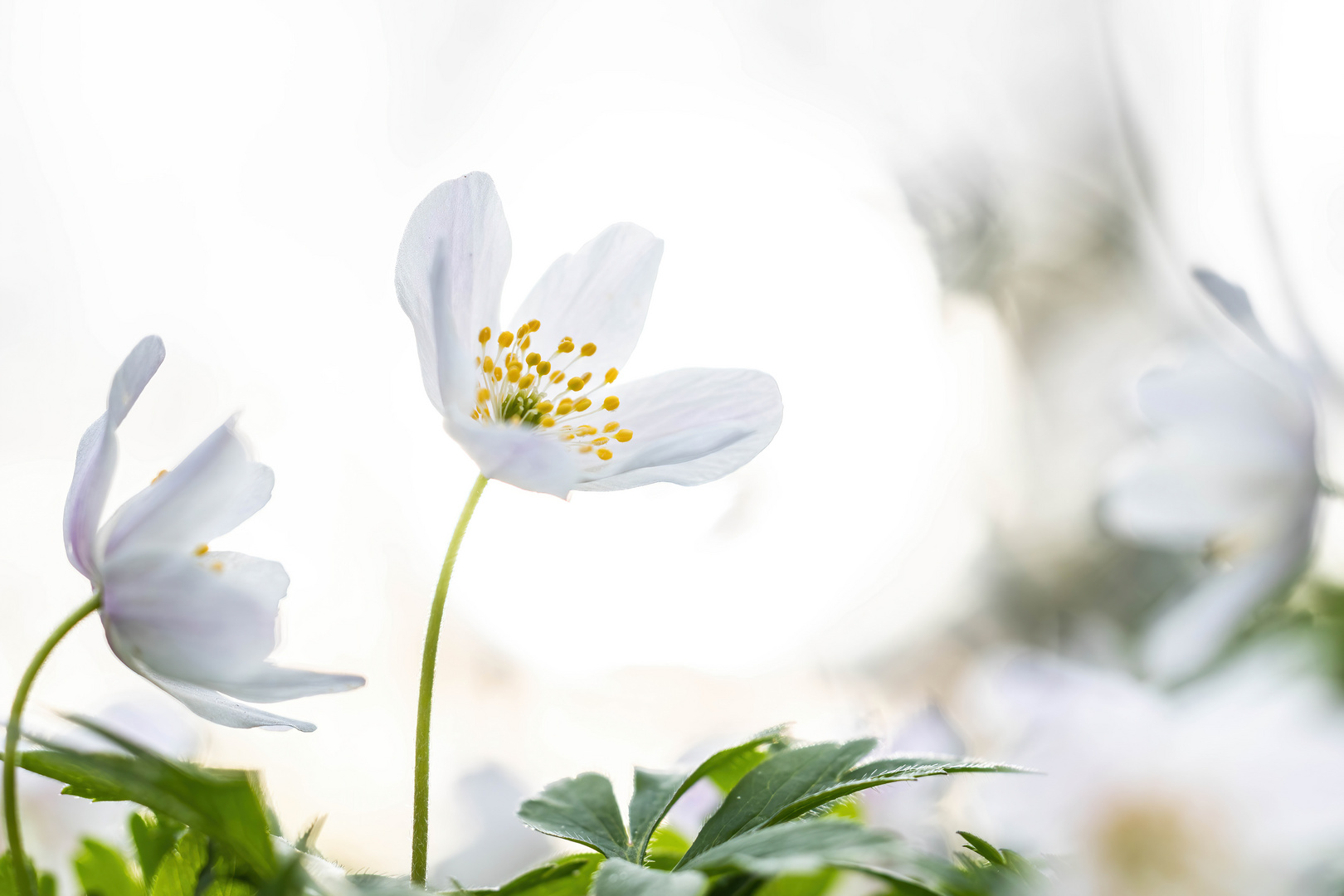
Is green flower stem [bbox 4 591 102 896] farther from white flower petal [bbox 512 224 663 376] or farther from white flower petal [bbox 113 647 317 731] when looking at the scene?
white flower petal [bbox 512 224 663 376]

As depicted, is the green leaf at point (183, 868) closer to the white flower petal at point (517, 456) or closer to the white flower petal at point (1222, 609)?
the white flower petal at point (517, 456)

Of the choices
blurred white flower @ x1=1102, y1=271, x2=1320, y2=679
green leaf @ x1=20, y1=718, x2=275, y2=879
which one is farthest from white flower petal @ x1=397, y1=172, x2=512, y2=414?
blurred white flower @ x1=1102, y1=271, x2=1320, y2=679

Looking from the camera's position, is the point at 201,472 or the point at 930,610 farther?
the point at 930,610

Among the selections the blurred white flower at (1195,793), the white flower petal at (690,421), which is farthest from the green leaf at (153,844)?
the blurred white flower at (1195,793)

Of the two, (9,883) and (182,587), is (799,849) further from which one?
(9,883)

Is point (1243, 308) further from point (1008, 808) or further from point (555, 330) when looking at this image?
point (555, 330)

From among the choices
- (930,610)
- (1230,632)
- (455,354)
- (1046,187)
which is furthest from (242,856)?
(1046,187)
